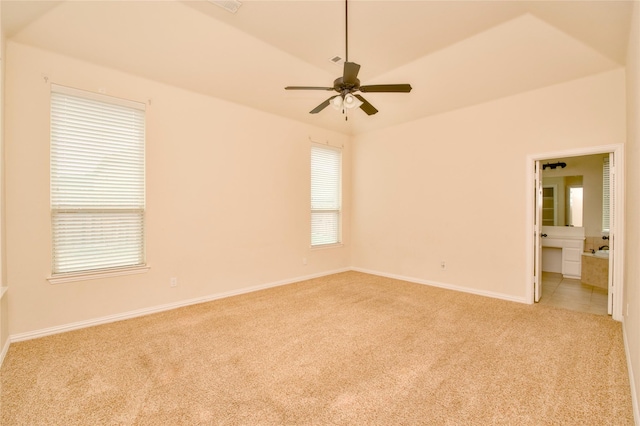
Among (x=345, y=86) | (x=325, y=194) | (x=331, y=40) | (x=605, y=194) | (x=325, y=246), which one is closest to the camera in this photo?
(x=345, y=86)

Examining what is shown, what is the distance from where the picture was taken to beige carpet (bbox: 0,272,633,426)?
186 centimetres

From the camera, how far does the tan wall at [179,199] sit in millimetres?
2910

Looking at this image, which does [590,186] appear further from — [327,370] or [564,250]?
[327,370]

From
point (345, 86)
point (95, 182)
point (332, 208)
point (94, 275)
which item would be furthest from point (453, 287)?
point (95, 182)

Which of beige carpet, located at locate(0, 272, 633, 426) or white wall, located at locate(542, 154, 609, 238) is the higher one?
white wall, located at locate(542, 154, 609, 238)

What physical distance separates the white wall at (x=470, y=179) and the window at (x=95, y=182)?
420 cm

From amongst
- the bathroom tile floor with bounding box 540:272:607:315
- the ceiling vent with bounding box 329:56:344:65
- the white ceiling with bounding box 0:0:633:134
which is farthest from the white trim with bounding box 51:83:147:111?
the bathroom tile floor with bounding box 540:272:607:315

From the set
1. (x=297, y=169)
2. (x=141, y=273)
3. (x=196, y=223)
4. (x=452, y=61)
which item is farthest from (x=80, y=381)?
(x=452, y=61)

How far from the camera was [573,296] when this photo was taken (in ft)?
14.4

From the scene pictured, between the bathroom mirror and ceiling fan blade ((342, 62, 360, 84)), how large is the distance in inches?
255

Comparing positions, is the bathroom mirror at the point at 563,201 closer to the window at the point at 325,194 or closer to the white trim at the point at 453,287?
the white trim at the point at 453,287

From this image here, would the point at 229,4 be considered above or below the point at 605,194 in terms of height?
above

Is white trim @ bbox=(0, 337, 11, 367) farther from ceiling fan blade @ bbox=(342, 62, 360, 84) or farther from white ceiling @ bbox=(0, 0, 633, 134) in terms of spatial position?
ceiling fan blade @ bbox=(342, 62, 360, 84)

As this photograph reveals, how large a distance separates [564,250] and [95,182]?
7.91 meters
